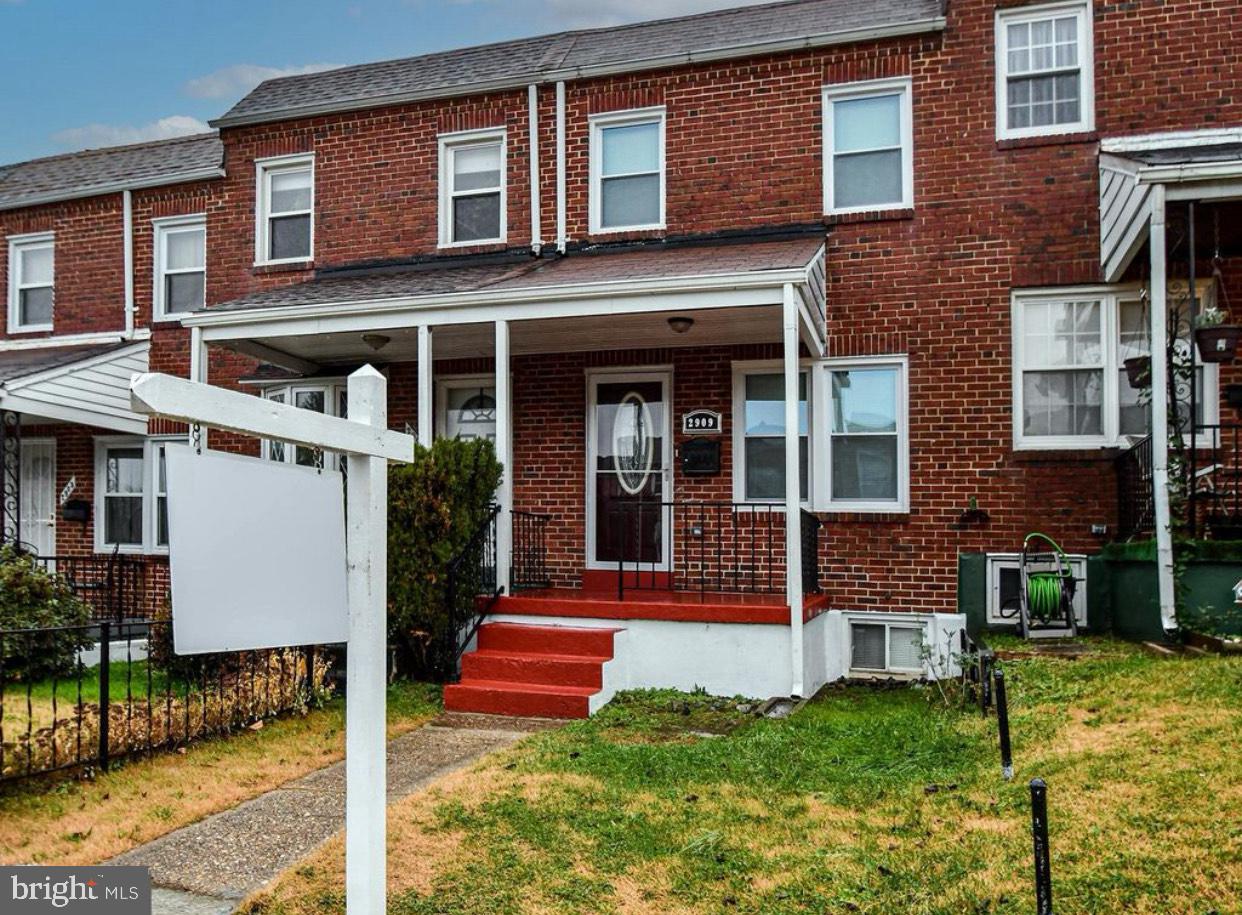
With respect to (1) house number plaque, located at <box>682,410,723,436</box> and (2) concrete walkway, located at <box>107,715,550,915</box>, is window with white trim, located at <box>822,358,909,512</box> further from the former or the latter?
(2) concrete walkway, located at <box>107,715,550,915</box>

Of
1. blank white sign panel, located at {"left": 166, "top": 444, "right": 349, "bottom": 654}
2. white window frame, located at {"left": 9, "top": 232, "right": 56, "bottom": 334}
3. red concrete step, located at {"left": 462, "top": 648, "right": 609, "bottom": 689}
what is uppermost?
white window frame, located at {"left": 9, "top": 232, "right": 56, "bottom": 334}

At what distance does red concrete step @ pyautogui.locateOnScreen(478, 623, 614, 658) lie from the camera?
28.9 ft

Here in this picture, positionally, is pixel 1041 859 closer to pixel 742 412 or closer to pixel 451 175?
pixel 742 412

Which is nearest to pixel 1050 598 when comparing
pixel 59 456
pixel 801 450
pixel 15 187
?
pixel 801 450

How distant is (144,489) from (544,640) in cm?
756

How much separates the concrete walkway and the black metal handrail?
1.72 meters

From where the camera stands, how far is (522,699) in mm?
8180

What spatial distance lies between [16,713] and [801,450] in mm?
7406

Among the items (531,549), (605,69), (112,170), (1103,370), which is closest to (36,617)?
(531,549)

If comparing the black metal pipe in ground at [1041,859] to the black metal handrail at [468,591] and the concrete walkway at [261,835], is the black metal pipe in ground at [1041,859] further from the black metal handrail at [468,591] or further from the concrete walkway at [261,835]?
the black metal handrail at [468,591]

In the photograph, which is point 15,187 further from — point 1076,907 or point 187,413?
point 1076,907

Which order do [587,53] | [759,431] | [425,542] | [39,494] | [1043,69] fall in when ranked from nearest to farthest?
[425,542]
[1043,69]
[759,431]
[587,53]
[39,494]

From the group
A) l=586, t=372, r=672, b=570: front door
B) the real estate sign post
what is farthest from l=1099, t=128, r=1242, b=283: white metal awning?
the real estate sign post

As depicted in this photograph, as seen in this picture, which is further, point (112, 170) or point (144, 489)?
point (112, 170)
